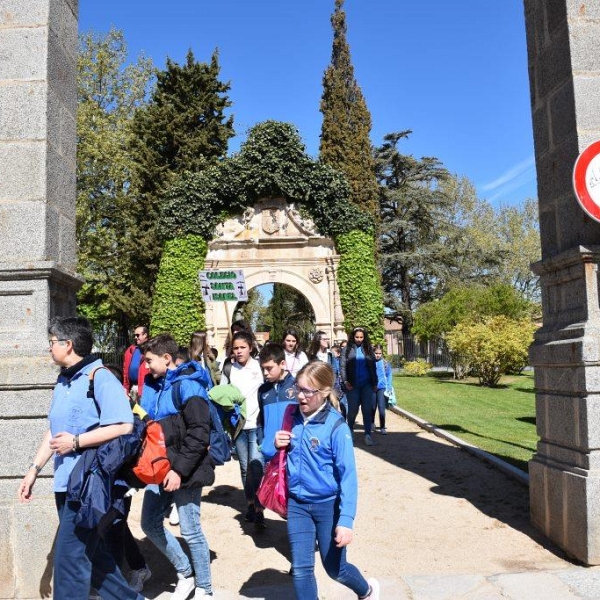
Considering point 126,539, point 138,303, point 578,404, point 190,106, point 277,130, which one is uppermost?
point 190,106

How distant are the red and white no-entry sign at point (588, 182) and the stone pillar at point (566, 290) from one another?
0.17 meters

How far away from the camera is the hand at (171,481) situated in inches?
149

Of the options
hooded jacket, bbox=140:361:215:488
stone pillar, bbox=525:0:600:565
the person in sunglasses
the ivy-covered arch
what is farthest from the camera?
the ivy-covered arch

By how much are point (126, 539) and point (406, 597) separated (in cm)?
207

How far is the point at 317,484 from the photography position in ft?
11.2

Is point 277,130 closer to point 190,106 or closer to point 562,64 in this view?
point 190,106

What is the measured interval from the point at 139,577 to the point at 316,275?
1676cm

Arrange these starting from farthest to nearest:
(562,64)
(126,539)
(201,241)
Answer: (201,241) → (562,64) → (126,539)

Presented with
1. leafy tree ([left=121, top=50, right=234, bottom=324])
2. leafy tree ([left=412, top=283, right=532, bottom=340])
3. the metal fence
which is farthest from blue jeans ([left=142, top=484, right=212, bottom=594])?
the metal fence

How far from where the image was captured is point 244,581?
463 centimetres

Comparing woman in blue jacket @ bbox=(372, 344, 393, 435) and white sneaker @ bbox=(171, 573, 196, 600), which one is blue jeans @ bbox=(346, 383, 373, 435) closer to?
woman in blue jacket @ bbox=(372, 344, 393, 435)

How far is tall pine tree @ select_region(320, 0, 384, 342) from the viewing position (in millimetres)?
20578

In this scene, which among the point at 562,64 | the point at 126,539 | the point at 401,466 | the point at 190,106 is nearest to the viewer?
the point at 126,539

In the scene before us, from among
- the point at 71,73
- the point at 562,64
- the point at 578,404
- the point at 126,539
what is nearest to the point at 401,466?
the point at 578,404
